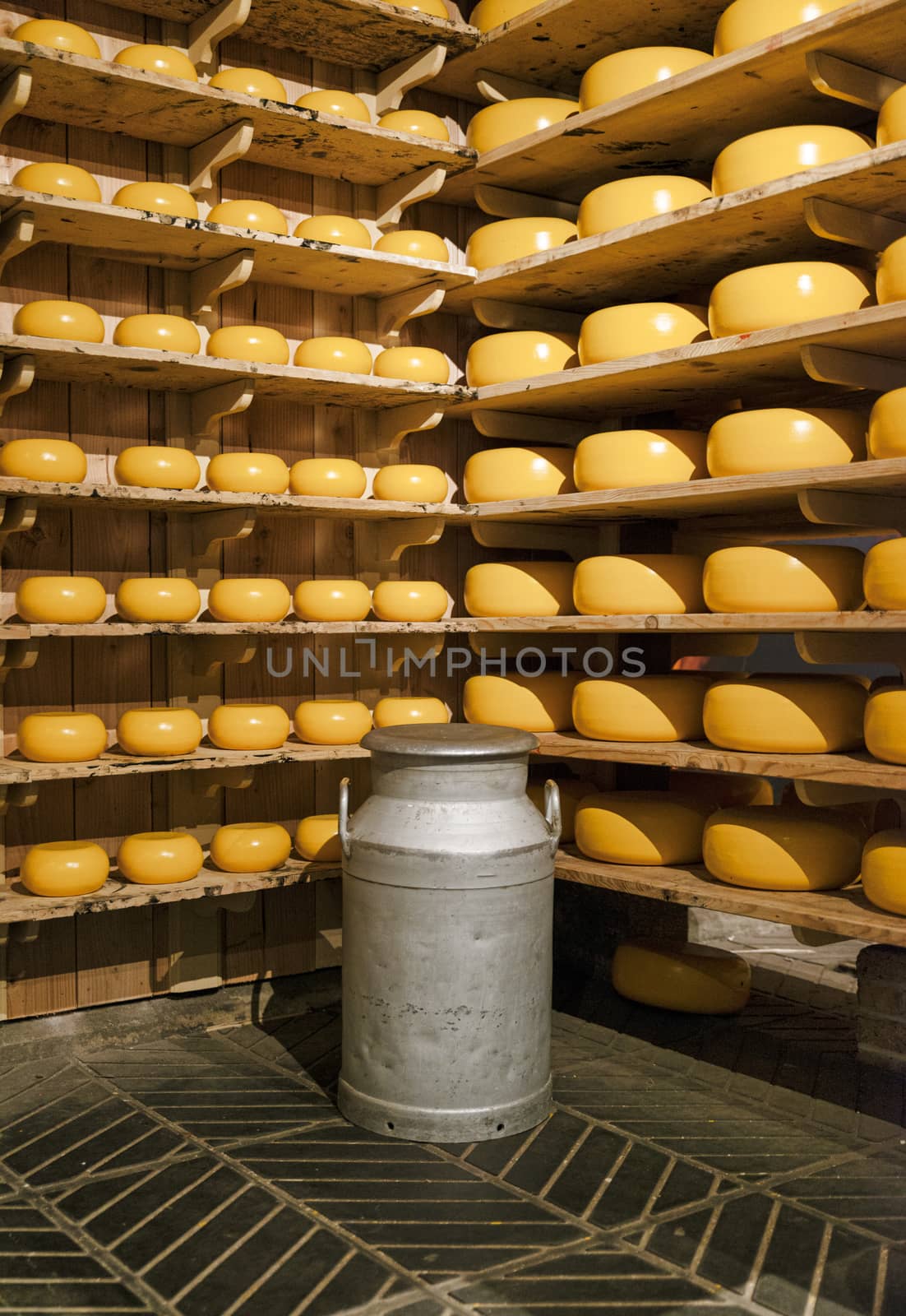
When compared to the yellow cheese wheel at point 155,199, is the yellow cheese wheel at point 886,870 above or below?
below

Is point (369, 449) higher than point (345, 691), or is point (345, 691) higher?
point (369, 449)

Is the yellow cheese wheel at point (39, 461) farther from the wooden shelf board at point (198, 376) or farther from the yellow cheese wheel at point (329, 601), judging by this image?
the yellow cheese wheel at point (329, 601)

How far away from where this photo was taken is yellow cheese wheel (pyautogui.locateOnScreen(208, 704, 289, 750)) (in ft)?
11.2

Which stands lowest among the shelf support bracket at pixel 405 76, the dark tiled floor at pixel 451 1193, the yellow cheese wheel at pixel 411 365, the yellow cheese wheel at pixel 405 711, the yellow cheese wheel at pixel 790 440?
the dark tiled floor at pixel 451 1193

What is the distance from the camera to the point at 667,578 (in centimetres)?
333

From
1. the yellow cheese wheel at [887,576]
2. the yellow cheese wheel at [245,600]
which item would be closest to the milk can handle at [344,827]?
the yellow cheese wheel at [245,600]

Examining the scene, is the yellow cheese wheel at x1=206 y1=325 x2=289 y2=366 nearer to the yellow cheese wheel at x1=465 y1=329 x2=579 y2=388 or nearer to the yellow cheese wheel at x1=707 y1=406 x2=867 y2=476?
the yellow cheese wheel at x1=465 y1=329 x2=579 y2=388

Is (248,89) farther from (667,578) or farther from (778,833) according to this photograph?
(778,833)

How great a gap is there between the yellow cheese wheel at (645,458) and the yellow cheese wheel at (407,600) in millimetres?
614

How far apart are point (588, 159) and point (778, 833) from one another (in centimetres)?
201

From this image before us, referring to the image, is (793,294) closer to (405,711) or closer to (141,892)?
(405,711)

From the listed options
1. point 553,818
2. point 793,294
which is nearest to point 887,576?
point 793,294

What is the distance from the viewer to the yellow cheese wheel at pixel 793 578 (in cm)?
298

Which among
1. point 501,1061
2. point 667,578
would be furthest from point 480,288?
point 501,1061
